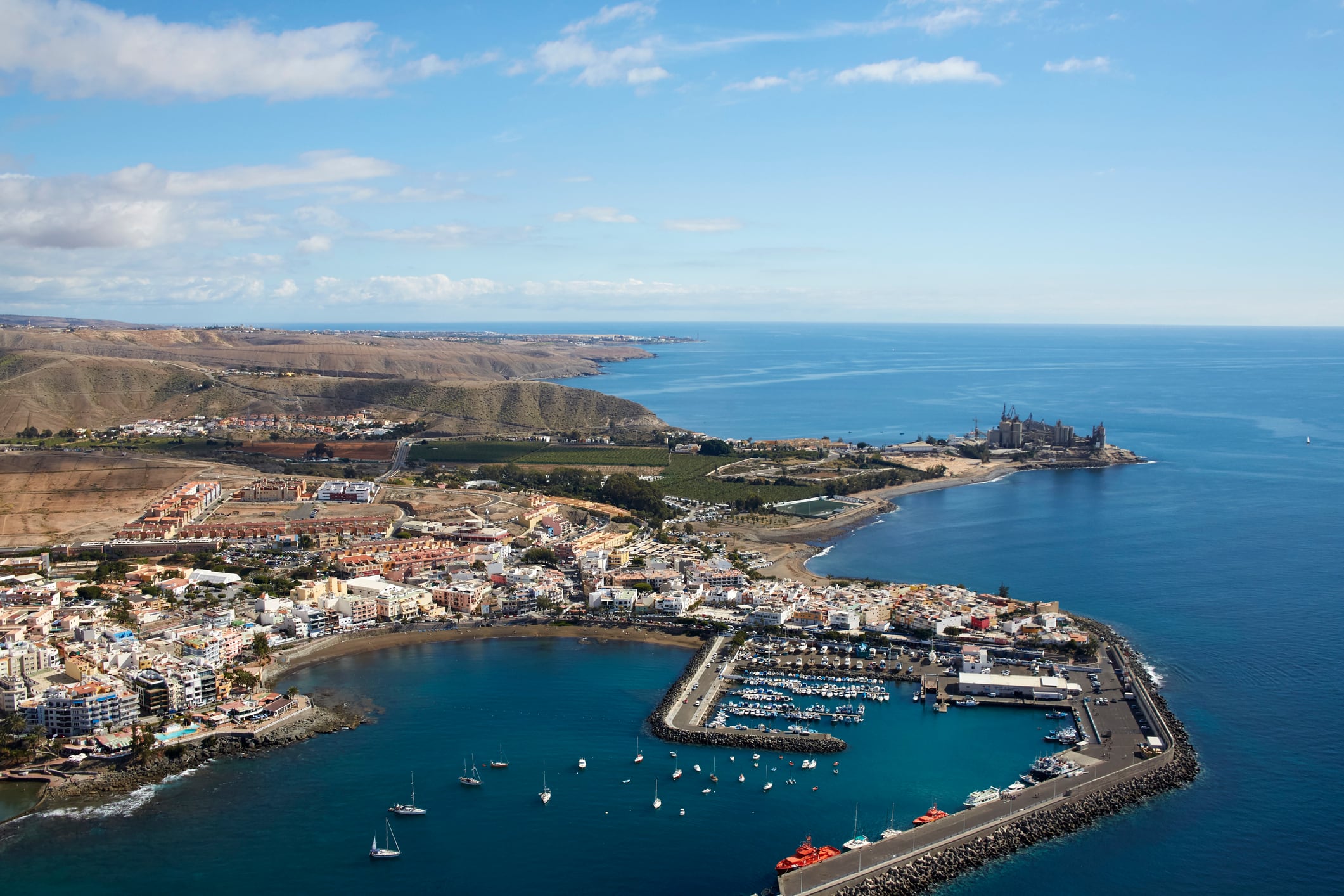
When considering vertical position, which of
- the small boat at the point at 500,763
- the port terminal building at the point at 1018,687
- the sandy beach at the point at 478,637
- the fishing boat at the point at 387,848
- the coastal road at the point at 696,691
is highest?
the port terminal building at the point at 1018,687

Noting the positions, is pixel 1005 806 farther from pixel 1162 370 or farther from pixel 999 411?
pixel 1162 370

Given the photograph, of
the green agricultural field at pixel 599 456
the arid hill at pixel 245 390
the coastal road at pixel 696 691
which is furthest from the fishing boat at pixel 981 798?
the arid hill at pixel 245 390

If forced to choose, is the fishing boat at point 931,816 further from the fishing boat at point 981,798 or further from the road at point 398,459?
the road at point 398,459

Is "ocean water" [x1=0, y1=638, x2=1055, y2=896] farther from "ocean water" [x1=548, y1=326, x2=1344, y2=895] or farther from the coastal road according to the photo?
"ocean water" [x1=548, y1=326, x2=1344, y2=895]

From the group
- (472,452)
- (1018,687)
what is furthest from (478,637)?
(472,452)

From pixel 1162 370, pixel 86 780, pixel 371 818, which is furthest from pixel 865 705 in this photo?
pixel 1162 370

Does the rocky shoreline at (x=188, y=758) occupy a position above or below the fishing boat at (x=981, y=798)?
below

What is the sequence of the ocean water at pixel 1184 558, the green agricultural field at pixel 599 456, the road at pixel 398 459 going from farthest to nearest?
the green agricultural field at pixel 599 456, the road at pixel 398 459, the ocean water at pixel 1184 558
